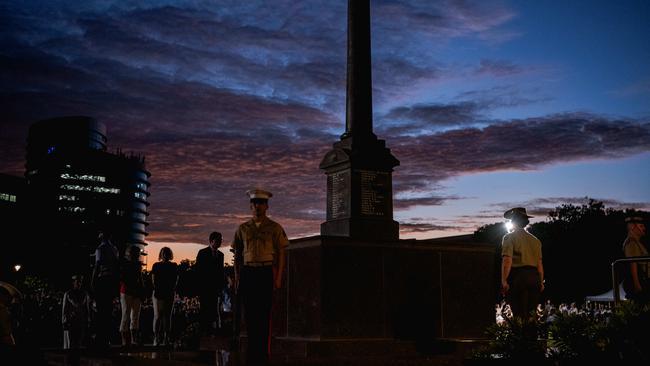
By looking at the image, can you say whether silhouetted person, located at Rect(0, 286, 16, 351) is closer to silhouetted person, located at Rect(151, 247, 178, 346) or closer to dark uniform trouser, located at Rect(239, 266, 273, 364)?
dark uniform trouser, located at Rect(239, 266, 273, 364)

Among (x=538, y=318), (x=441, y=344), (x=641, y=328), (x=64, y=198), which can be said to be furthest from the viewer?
(x=64, y=198)

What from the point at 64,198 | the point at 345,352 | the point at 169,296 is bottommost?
the point at 345,352

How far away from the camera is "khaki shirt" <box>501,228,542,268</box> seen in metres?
9.88

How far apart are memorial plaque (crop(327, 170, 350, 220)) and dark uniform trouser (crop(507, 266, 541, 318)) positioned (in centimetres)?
343

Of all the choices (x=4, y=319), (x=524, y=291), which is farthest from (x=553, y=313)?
(x=4, y=319)

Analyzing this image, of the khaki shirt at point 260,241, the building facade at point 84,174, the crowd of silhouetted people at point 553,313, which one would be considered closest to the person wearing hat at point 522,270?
the crowd of silhouetted people at point 553,313

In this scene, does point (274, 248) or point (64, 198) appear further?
point (64, 198)

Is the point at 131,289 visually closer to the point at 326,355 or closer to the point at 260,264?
the point at 326,355

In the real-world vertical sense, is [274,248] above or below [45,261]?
below

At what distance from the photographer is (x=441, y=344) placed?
11039mm

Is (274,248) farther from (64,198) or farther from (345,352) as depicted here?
(64,198)

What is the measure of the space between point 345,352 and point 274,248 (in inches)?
93.2

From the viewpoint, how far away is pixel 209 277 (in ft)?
41.8

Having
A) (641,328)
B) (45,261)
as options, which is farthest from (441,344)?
(45,261)
